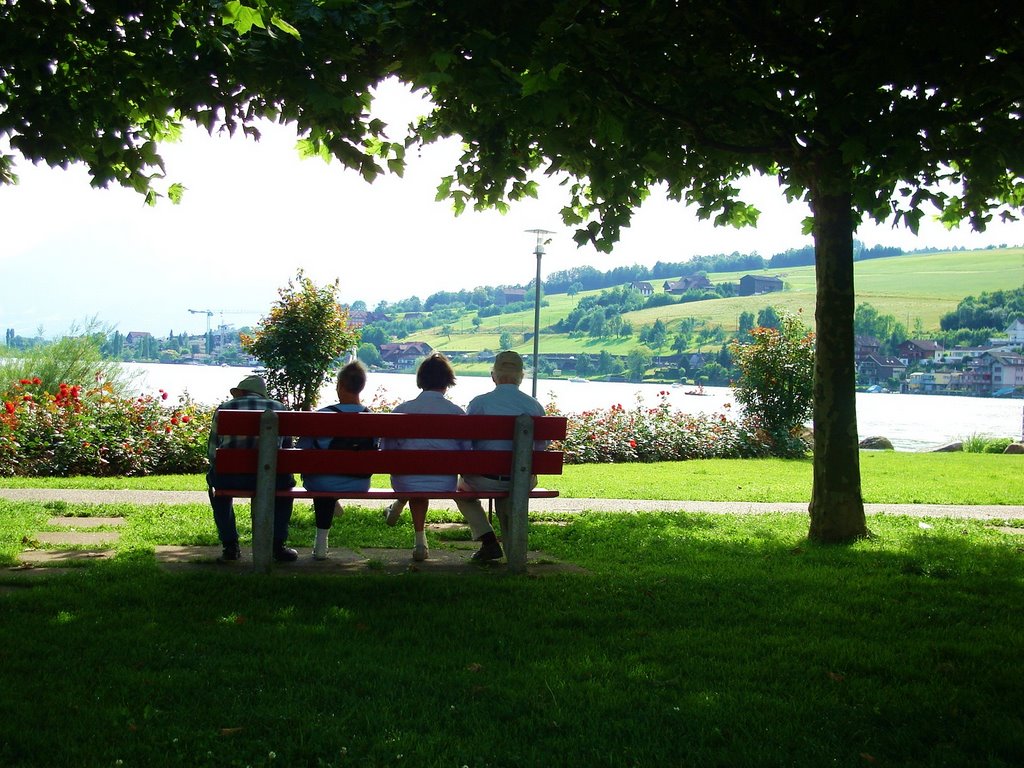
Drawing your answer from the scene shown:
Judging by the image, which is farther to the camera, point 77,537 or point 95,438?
point 95,438

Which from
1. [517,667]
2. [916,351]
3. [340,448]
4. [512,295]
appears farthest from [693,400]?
[916,351]

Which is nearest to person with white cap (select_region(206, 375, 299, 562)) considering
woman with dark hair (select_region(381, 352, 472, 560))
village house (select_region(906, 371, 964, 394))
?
woman with dark hair (select_region(381, 352, 472, 560))

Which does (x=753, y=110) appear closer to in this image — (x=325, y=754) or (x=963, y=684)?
(x=963, y=684)

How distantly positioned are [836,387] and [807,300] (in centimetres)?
8320

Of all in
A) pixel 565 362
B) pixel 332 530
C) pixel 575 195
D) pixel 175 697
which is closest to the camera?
pixel 175 697

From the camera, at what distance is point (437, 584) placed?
566cm

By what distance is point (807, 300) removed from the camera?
87125mm

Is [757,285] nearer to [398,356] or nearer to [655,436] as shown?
[398,356]

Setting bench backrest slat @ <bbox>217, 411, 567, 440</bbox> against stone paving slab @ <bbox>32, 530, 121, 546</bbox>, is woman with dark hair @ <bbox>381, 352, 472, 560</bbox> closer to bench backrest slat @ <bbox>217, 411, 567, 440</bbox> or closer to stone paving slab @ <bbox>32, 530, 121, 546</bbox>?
bench backrest slat @ <bbox>217, 411, 567, 440</bbox>

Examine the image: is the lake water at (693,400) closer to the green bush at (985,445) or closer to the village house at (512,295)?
the green bush at (985,445)

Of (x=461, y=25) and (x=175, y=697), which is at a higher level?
(x=461, y=25)

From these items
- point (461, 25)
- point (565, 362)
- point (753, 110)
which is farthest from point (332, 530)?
point (565, 362)

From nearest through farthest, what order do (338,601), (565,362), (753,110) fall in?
(338,601) → (753,110) → (565,362)

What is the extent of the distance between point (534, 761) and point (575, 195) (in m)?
7.64
